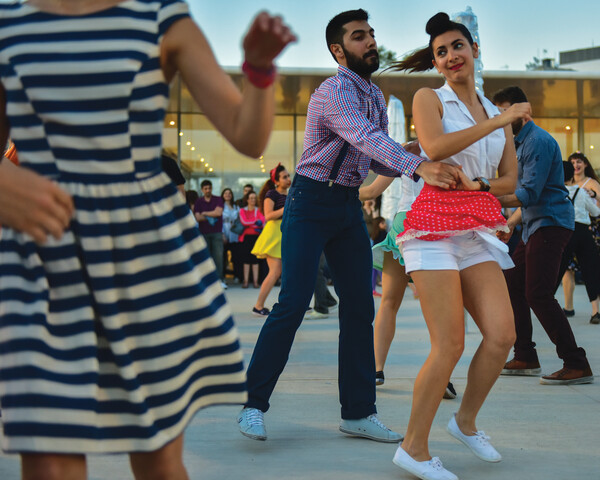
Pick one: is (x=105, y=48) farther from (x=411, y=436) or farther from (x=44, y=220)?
(x=411, y=436)

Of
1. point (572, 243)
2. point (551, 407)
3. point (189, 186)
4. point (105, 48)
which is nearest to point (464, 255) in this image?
point (551, 407)

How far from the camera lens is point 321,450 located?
13.0 ft

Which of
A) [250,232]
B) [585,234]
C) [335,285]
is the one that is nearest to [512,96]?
[335,285]

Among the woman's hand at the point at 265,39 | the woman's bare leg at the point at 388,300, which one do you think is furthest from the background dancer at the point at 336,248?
the woman's hand at the point at 265,39

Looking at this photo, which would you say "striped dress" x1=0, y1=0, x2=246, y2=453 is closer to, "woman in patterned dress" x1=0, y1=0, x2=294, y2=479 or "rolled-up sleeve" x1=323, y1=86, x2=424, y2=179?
"woman in patterned dress" x1=0, y1=0, x2=294, y2=479

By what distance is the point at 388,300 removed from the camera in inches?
213

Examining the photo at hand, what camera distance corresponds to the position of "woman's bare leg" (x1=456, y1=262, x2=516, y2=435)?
11.3 ft

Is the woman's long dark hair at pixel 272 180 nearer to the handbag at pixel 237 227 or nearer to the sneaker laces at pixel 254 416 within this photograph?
the handbag at pixel 237 227

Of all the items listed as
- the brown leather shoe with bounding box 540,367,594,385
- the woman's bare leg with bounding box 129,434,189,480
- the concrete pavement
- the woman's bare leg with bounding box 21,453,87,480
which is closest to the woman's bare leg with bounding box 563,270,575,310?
the concrete pavement

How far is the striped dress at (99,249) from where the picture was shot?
1.66 meters

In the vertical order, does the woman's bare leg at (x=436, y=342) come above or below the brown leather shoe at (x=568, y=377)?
above

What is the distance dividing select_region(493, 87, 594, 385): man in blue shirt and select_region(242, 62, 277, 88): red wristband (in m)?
4.03

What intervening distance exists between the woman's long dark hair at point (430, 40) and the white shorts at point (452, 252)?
3.27 ft

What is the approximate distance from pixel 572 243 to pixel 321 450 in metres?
5.71
